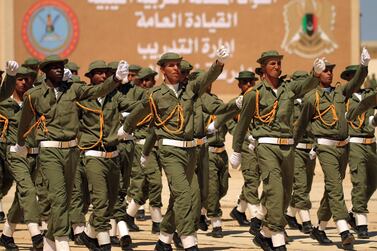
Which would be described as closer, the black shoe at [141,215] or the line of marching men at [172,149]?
the line of marching men at [172,149]

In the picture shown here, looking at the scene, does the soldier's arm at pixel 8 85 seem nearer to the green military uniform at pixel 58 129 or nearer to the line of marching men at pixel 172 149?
the line of marching men at pixel 172 149

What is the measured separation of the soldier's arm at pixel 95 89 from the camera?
Answer: 1447cm

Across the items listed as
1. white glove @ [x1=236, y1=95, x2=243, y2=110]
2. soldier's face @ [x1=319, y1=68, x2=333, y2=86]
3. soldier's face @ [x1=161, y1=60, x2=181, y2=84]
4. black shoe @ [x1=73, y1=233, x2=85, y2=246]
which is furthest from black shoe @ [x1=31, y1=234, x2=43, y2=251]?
soldier's face @ [x1=319, y1=68, x2=333, y2=86]

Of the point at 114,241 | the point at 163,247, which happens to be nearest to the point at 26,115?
the point at 163,247

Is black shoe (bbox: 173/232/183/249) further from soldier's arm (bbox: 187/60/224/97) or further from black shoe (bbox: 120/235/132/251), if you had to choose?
soldier's arm (bbox: 187/60/224/97)

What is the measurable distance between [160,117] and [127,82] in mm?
3462

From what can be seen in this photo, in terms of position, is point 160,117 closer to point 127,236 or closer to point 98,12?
point 127,236

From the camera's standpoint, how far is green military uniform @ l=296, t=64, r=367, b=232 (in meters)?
17.1

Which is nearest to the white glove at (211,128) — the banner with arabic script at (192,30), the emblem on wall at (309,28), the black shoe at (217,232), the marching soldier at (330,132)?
the marching soldier at (330,132)

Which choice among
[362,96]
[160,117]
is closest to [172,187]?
[160,117]

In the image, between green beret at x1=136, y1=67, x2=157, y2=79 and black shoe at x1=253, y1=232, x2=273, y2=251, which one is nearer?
black shoe at x1=253, y1=232, x2=273, y2=251

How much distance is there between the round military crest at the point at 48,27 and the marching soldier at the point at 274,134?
2733 centimetres

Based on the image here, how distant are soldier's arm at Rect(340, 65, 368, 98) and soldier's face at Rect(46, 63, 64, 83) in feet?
13.8

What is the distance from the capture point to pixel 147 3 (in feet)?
141
